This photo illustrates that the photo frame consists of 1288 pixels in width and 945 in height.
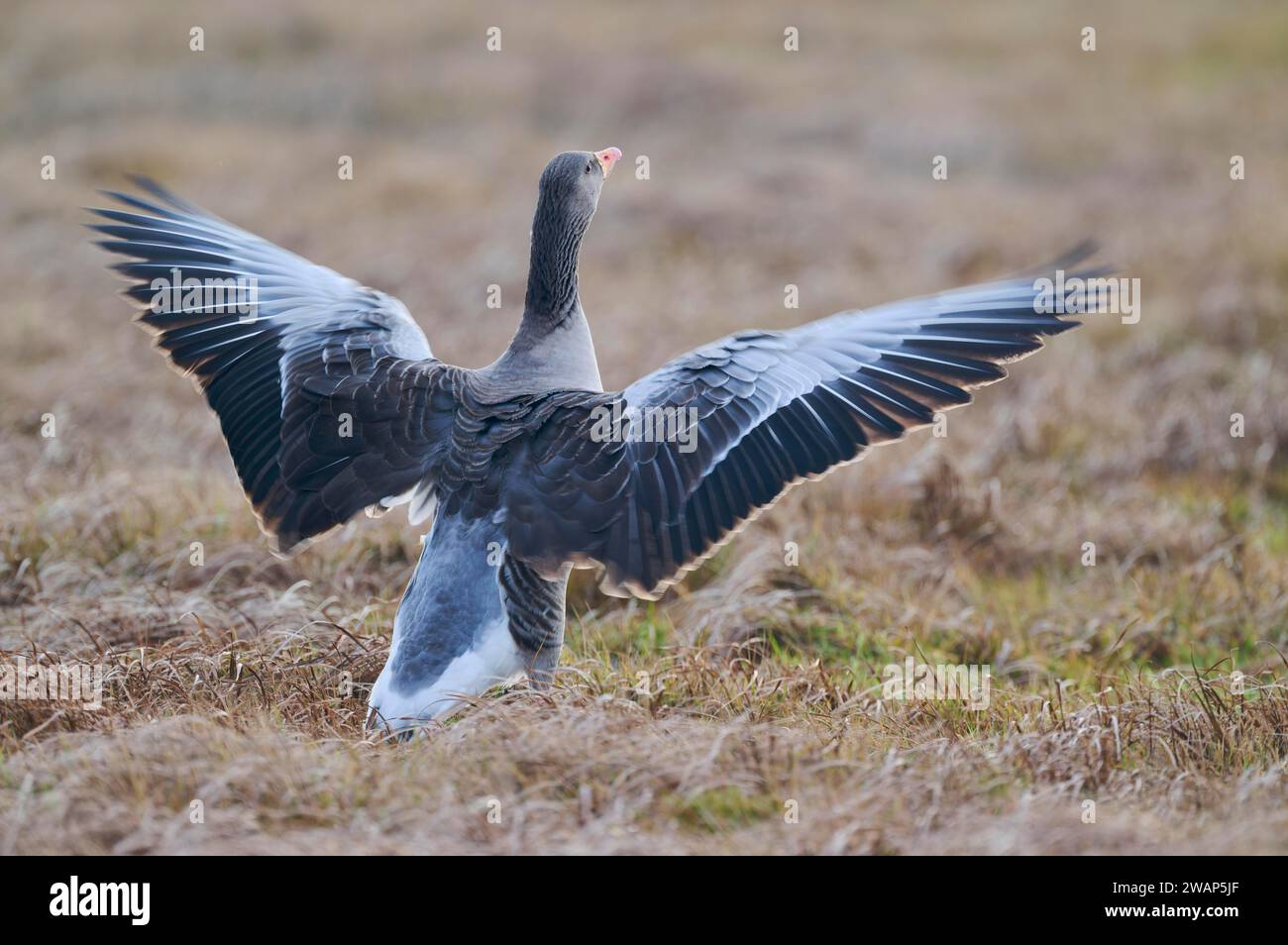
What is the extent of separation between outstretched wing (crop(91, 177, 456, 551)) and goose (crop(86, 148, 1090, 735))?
1 cm

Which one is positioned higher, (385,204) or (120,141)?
(120,141)

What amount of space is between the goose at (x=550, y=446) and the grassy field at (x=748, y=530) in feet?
1.20

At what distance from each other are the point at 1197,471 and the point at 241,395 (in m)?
6.22

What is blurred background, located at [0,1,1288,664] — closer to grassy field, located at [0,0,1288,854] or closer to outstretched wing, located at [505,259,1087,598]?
grassy field, located at [0,0,1288,854]

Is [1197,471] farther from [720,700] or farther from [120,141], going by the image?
[120,141]

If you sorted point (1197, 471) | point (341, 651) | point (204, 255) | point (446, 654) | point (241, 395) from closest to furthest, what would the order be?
1. point (446, 654)
2. point (341, 651)
3. point (241, 395)
4. point (204, 255)
5. point (1197, 471)

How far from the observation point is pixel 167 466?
8086 millimetres

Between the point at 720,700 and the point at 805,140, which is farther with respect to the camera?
the point at 805,140

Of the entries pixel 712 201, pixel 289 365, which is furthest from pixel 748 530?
pixel 712 201

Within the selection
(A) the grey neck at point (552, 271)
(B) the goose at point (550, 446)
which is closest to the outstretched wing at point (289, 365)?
(B) the goose at point (550, 446)

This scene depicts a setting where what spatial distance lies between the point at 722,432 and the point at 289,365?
78.0 inches

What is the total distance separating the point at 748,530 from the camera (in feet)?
24.4

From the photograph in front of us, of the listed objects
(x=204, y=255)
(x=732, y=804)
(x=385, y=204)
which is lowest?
(x=732, y=804)

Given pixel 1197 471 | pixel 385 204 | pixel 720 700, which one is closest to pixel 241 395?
pixel 720 700
